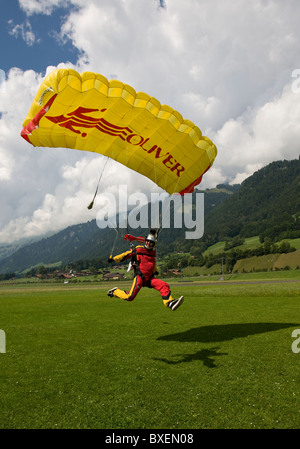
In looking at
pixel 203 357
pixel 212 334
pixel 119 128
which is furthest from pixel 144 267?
pixel 119 128

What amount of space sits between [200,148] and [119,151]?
372 centimetres

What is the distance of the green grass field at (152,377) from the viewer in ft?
18.2

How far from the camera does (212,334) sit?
11867 millimetres

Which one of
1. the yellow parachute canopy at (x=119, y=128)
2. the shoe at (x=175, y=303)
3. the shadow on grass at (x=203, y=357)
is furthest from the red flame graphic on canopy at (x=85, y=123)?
the shadow on grass at (x=203, y=357)

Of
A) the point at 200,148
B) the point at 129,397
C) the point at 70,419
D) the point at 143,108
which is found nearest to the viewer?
the point at 70,419

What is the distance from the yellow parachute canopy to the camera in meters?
10.0

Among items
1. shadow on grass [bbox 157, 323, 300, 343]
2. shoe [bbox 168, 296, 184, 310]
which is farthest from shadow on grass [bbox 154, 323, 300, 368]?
shoe [bbox 168, 296, 184, 310]

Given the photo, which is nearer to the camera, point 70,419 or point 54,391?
point 70,419

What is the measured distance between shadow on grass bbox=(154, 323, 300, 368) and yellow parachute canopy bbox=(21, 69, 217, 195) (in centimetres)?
671

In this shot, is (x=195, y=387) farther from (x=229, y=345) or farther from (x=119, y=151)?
(x=119, y=151)

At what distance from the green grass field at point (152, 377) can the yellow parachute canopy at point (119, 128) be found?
727 centimetres

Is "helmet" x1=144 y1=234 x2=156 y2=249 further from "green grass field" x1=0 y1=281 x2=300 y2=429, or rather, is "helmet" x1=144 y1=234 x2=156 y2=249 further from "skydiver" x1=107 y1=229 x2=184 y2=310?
"green grass field" x1=0 y1=281 x2=300 y2=429
